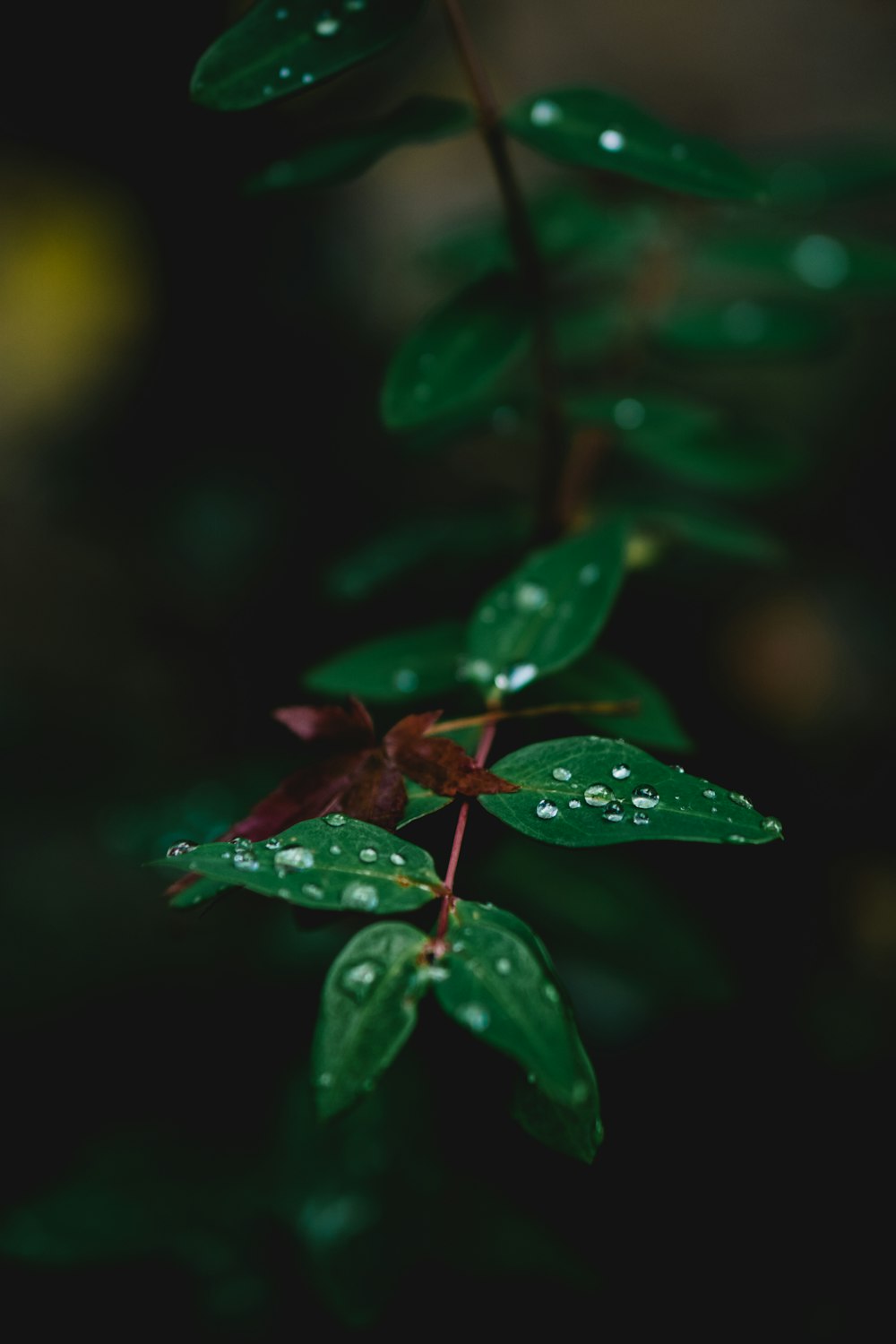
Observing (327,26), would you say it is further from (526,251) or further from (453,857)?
(453,857)

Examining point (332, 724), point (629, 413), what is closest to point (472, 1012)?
point (332, 724)

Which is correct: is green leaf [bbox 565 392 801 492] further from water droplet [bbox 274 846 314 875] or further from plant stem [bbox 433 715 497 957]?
water droplet [bbox 274 846 314 875]

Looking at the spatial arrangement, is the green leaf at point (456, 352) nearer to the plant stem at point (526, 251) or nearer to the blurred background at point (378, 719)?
the plant stem at point (526, 251)

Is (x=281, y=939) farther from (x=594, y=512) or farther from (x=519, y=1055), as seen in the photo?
(x=519, y=1055)

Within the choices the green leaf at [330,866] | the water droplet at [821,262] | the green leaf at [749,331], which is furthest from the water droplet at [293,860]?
the water droplet at [821,262]

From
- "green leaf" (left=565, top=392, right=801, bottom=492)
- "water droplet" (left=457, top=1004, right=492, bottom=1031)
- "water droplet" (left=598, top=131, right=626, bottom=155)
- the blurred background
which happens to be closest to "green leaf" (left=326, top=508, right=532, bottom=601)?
the blurred background

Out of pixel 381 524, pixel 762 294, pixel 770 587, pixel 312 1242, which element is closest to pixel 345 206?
pixel 381 524
